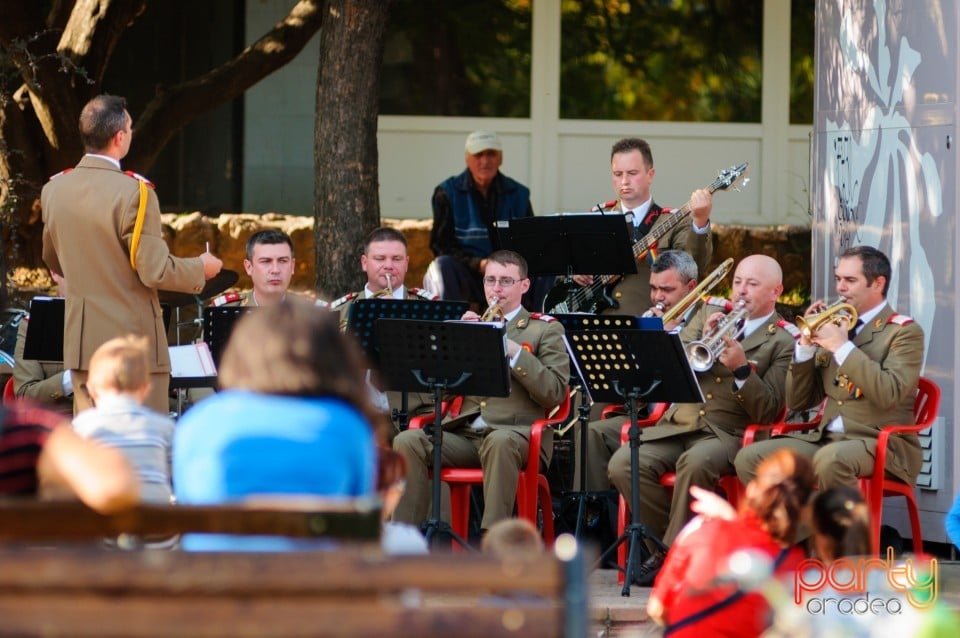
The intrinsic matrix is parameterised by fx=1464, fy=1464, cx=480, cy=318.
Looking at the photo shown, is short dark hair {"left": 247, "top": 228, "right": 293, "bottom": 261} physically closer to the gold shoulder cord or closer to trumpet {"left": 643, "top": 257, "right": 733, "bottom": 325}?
the gold shoulder cord

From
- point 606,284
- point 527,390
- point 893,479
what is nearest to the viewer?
point 893,479

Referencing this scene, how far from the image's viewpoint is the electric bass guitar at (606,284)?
7887 millimetres

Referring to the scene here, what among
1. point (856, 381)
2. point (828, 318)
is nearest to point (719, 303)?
point (828, 318)

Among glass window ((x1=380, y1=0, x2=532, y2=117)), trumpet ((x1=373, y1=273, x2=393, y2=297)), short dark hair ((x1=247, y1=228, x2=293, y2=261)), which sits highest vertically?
glass window ((x1=380, y1=0, x2=532, y2=117))

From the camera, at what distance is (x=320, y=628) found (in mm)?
2588

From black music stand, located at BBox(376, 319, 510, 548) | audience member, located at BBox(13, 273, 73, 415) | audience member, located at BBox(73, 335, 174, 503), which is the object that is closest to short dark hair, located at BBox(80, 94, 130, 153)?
black music stand, located at BBox(376, 319, 510, 548)

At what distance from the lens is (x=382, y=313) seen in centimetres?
671

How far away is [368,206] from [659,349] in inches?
116

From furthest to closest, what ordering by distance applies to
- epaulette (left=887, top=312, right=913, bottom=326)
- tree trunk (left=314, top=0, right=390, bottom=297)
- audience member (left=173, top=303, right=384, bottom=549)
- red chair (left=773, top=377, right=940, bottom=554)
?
tree trunk (left=314, top=0, right=390, bottom=297) < epaulette (left=887, top=312, right=913, bottom=326) < red chair (left=773, top=377, right=940, bottom=554) < audience member (left=173, top=303, right=384, bottom=549)

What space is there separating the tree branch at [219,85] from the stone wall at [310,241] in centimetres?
124

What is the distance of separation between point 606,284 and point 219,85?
11.7 ft

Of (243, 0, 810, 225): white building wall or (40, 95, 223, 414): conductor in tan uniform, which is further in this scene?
(243, 0, 810, 225): white building wall

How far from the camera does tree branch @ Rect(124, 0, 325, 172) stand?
9.98 meters

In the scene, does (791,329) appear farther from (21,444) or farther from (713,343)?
(21,444)
